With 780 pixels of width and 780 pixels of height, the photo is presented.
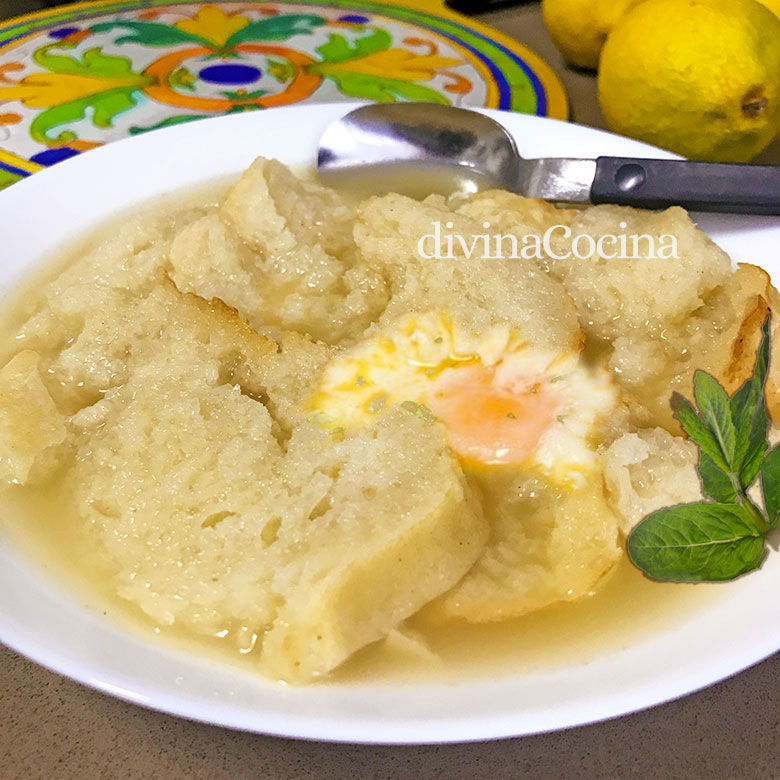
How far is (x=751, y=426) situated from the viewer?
91cm

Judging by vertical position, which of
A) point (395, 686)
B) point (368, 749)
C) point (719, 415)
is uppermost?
point (719, 415)

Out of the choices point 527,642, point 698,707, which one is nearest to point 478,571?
point 527,642

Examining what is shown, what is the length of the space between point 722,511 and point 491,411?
1.10ft

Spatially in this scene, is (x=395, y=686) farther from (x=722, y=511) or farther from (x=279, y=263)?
(x=279, y=263)

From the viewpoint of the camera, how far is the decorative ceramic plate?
2055 millimetres

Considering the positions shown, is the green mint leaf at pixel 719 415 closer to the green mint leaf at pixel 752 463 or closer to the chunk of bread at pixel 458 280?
the green mint leaf at pixel 752 463

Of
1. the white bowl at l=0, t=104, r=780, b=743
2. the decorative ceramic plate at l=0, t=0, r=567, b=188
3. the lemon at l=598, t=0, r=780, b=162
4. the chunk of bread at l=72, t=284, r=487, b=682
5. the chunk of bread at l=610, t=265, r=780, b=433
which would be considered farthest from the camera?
the decorative ceramic plate at l=0, t=0, r=567, b=188

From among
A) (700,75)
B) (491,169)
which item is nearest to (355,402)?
(491,169)

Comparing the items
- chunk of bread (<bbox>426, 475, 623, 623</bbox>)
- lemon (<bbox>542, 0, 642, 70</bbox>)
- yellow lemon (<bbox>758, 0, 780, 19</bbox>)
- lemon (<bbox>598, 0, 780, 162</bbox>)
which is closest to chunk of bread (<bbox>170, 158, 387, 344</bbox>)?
chunk of bread (<bbox>426, 475, 623, 623</bbox>)

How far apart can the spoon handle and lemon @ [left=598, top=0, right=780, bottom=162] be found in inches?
9.9

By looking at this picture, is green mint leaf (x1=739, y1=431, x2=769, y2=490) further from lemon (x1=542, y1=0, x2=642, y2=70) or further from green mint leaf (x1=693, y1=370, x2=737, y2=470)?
lemon (x1=542, y1=0, x2=642, y2=70)

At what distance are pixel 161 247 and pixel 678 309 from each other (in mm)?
853

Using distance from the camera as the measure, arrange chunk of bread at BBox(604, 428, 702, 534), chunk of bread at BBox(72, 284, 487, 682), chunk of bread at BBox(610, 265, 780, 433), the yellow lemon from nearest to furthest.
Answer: chunk of bread at BBox(72, 284, 487, 682), chunk of bread at BBox(604, 428, 702, 534), chunk of bread at BBox(610, 265, 780, 433), the yellow lemon

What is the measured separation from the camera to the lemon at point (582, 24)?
195cm
